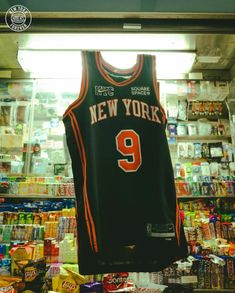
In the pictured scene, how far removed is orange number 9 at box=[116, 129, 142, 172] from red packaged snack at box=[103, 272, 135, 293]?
0.77 meters

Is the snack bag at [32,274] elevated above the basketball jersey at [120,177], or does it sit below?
below

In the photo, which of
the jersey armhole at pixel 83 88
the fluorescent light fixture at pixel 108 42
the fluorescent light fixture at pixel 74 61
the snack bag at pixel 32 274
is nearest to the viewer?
the jersey armhole at pixel 83 88

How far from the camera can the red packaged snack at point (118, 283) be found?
5.78ft

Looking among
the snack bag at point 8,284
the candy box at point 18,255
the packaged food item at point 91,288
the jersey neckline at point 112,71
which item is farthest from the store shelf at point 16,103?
the packaged food item at point 91,288

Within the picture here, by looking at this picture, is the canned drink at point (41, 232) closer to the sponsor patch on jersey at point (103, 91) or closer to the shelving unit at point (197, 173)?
the shelving unit at point (197, 173)

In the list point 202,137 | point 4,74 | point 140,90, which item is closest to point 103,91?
point 140,90

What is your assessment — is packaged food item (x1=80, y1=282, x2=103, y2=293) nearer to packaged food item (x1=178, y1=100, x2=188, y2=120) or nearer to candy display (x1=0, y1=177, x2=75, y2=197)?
candy display (x1=0, y1=177, x2=75, y2=197)


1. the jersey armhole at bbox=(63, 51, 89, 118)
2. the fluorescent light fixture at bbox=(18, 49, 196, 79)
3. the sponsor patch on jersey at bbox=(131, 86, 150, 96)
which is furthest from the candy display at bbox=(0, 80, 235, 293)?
the sponsor patch on jersey at bbox=(131, 86, 150, 96)

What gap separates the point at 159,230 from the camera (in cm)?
142

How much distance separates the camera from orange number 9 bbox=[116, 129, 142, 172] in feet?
4.87

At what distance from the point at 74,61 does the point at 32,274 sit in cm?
197

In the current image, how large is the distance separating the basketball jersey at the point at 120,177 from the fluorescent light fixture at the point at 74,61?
1.01 meters

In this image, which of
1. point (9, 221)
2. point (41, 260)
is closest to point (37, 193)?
point (9, 221)

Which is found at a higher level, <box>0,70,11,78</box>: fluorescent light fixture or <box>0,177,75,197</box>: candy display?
<box>0,70,11,78</box>: fluorescent light fixture
